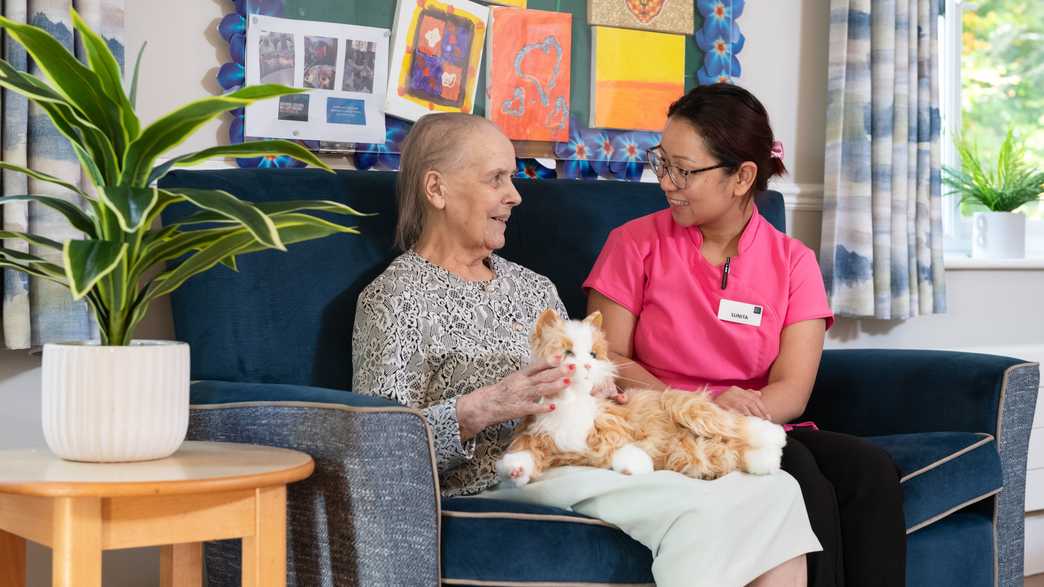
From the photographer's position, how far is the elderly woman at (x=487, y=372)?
1678 mm

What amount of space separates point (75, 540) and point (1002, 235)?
307 centimetres

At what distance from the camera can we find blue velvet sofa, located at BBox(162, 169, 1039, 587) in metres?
1.65

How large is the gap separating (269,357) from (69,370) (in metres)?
0.65

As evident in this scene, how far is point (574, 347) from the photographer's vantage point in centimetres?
176

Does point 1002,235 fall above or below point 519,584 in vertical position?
above

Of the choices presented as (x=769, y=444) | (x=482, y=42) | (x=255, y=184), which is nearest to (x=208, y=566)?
(x=255, y=184)

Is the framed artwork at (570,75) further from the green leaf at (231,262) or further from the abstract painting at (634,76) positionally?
the green leaf at (231,262)

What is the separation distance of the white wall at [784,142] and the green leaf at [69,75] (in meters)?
0.90

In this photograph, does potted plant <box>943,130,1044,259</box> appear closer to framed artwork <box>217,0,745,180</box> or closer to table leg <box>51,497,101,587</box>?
framed artwork <box>217,0,745,180</box>

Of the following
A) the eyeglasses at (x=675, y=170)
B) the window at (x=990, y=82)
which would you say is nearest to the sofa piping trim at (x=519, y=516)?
the eyeglasses at (x=675, y=170)

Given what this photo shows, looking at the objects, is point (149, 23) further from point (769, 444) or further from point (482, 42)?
point (769, 444)

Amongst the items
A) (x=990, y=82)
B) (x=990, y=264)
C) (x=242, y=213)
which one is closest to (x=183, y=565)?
(x=242, y=213)

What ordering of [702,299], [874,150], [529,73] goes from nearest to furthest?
1. [702,299]
2. [529,73]
3. [874,150]

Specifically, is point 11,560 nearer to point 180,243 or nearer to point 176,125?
point 180,243
